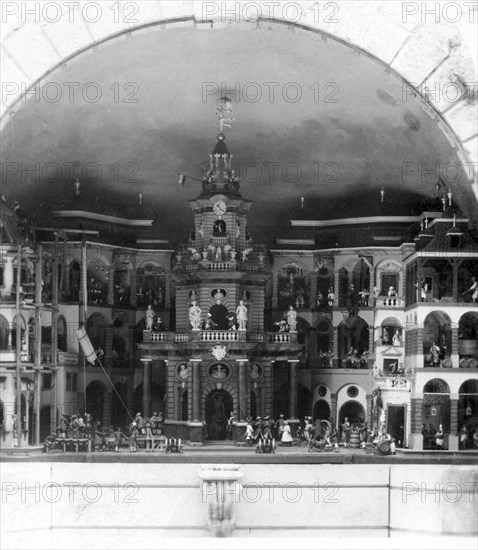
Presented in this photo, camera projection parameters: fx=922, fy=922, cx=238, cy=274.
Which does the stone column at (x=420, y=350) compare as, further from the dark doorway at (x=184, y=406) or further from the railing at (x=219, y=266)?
the railing at (x=219, y=266)

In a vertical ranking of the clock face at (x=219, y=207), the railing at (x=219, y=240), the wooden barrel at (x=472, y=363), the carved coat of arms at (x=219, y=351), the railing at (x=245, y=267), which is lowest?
the carved coat of arms at (x=219, y=351)

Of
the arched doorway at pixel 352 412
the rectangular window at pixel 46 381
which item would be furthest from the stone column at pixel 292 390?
the rectangular window at pixel 46 381

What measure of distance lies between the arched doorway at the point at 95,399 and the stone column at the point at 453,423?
325 centimetres

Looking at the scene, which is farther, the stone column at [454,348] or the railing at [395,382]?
the railing at [395,382]

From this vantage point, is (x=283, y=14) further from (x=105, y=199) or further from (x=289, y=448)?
(x=289, y=448)

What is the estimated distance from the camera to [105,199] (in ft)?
28.5

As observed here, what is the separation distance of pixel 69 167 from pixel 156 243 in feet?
5.71

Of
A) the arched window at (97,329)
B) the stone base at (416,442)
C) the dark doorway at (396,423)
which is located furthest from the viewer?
the arched window at (97,329)

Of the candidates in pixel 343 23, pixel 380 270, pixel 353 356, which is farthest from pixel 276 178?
pixel 343 23

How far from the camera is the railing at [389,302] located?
28.5 ft

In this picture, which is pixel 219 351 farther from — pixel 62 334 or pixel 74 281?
pixel 62 334

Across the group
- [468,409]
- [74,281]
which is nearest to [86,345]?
[74,281]

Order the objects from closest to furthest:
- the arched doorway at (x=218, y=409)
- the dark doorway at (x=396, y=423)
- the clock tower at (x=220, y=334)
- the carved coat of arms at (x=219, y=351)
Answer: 1. the dark doorway at (x=396, y=423)
2. the clock tower at (x=220, y=334)
3. the arched doorway at (x=218, y=409)
4. the carved coat of arms at (x=219, y=351)

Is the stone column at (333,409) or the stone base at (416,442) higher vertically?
the stone column at (333,409)
